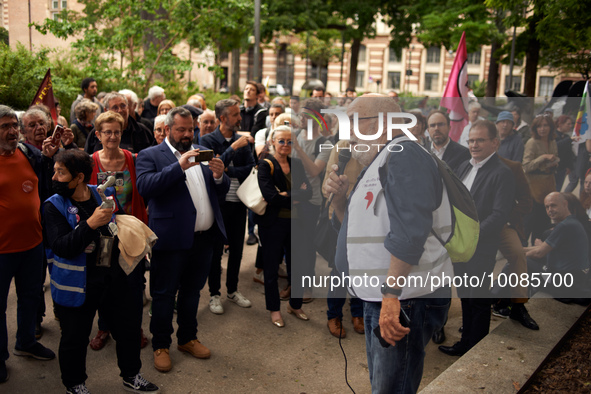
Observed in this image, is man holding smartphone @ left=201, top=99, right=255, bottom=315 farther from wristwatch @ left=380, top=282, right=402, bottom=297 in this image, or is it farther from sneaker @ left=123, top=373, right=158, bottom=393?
wristwatch @ left=380, top=282, right=402, bottom=297

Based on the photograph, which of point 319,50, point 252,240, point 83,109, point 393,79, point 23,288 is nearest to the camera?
point 23,288

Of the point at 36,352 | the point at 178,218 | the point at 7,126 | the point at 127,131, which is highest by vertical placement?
the point at 7,126

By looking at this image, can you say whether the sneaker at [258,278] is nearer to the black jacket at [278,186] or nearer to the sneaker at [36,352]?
the black jacket at [278,186]

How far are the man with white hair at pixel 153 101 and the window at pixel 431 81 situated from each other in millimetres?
50210

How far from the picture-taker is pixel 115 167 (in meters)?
4.62

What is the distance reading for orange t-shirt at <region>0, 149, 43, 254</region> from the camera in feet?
13.0

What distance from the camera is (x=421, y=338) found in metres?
2.92

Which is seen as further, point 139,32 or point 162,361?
point 139,32

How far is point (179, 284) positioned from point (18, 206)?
1412 mm

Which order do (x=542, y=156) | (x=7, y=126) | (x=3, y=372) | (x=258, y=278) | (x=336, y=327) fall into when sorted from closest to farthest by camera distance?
1. (x=7, y=126)
2. (x=3, y=372)
3. (x=336, y=327)
4. (x=542, y=156)
5. (x=258, y=278)

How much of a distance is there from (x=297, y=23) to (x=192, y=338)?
2282 centimetres

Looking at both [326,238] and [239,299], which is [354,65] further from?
[326,238]

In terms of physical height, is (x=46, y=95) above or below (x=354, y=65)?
below

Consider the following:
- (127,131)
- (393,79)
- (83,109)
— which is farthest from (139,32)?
(393,79)
